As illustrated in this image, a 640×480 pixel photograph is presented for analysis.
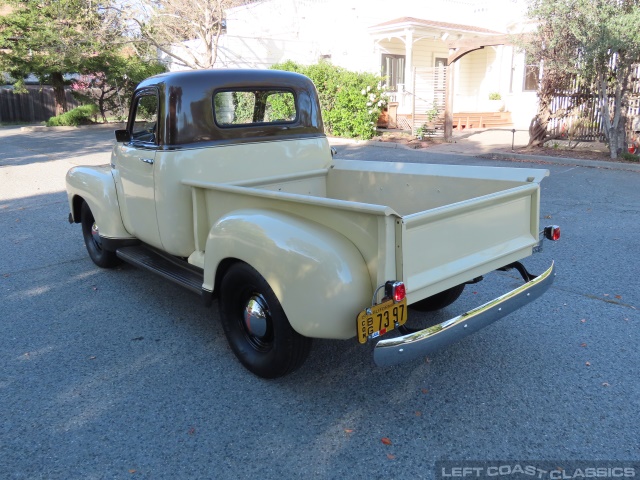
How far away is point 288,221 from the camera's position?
3.01 metres

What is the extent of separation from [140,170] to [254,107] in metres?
1.12

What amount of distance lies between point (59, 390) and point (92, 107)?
78.2 ft

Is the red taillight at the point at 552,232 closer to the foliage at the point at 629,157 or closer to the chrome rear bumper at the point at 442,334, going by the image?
the chrome rear bumper at the point at 442,334

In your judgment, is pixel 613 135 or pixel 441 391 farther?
pixel 613 135

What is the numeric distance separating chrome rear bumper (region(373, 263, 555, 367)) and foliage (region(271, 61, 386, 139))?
523 inches

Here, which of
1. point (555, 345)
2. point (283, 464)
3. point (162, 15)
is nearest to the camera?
point (283, 464)

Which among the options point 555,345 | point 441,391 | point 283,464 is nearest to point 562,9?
point 555,345

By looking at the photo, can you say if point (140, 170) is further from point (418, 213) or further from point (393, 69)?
point (393, 69)

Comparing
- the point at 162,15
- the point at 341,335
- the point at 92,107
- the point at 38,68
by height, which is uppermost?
the point at 162,15

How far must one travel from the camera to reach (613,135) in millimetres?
11164

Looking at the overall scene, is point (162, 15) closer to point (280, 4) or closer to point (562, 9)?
point (280, 4)

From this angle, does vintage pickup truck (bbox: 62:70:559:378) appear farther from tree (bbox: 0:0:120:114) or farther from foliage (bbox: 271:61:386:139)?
tree (bbox: 0:0:120:114)

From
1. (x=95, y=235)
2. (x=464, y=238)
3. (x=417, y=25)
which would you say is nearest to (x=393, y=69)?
(x=417, y=25)

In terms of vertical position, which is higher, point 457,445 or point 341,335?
A: point 341,335
